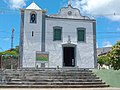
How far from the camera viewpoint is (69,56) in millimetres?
24422

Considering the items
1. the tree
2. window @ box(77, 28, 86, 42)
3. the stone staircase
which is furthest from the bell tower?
the tree

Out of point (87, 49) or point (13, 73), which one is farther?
point (87, 49)

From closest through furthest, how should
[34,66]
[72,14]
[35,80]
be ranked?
1. [35,80]
2. [34,66]
3. [72,14]

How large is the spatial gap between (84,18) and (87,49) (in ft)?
10.3

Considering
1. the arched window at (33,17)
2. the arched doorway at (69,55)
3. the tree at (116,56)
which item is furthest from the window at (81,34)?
the tree at (116,56)

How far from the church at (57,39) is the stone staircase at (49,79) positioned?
13.0 ft

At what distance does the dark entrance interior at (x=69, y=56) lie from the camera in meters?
24.2

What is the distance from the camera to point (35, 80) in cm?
1731

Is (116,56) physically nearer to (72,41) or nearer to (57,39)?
(72,41)

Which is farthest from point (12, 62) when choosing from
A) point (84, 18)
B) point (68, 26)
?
point (84, 18)

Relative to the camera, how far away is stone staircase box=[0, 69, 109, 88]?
1666cm

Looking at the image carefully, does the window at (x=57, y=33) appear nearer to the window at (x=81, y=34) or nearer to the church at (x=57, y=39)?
the church at (x=57, y=39)

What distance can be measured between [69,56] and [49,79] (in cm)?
722

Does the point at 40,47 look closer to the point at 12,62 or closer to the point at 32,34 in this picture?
the point at 32,34
